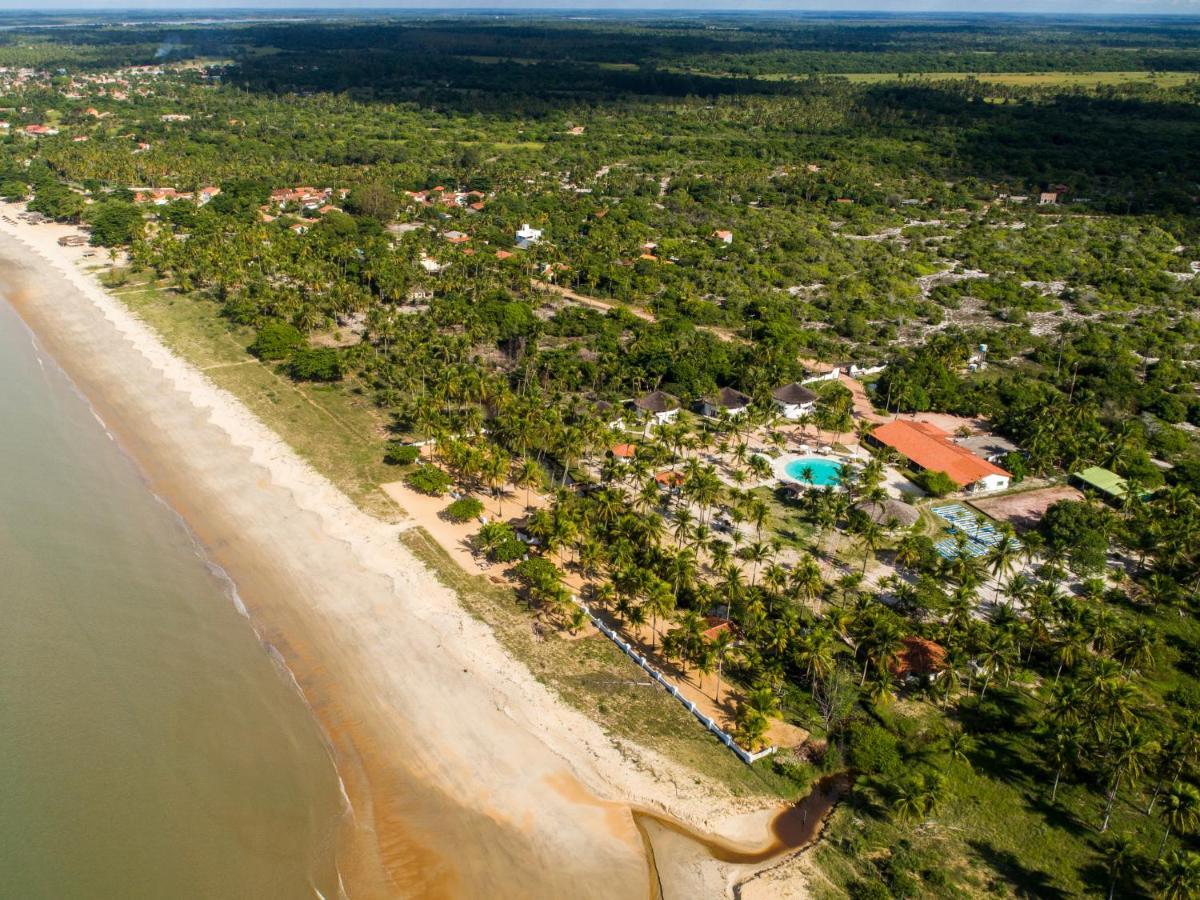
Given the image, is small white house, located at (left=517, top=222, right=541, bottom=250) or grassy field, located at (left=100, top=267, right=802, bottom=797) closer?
grassy field, located at (left=100, top=267, right=802, bottom=797)

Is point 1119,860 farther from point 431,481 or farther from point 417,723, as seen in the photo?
point 431,481

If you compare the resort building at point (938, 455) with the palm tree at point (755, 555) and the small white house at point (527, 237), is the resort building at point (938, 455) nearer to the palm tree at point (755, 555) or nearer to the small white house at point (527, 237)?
the palm tree at point (755, 555)

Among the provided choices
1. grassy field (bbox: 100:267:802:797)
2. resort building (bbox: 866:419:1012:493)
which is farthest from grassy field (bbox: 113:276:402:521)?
resort building (bbox: 866:419:1012:493)

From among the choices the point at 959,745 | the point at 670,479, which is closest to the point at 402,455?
the point at 670,479

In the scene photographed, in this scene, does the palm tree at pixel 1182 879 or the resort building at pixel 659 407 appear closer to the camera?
the palm tree at pixel 1182 879

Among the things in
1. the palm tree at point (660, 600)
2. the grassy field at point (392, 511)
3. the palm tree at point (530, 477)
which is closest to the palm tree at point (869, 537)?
the palm tree at point (660, 600)

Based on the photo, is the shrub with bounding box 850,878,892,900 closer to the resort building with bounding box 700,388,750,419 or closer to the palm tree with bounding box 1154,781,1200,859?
the palm tree with bounding box 1154,781,1200,859
